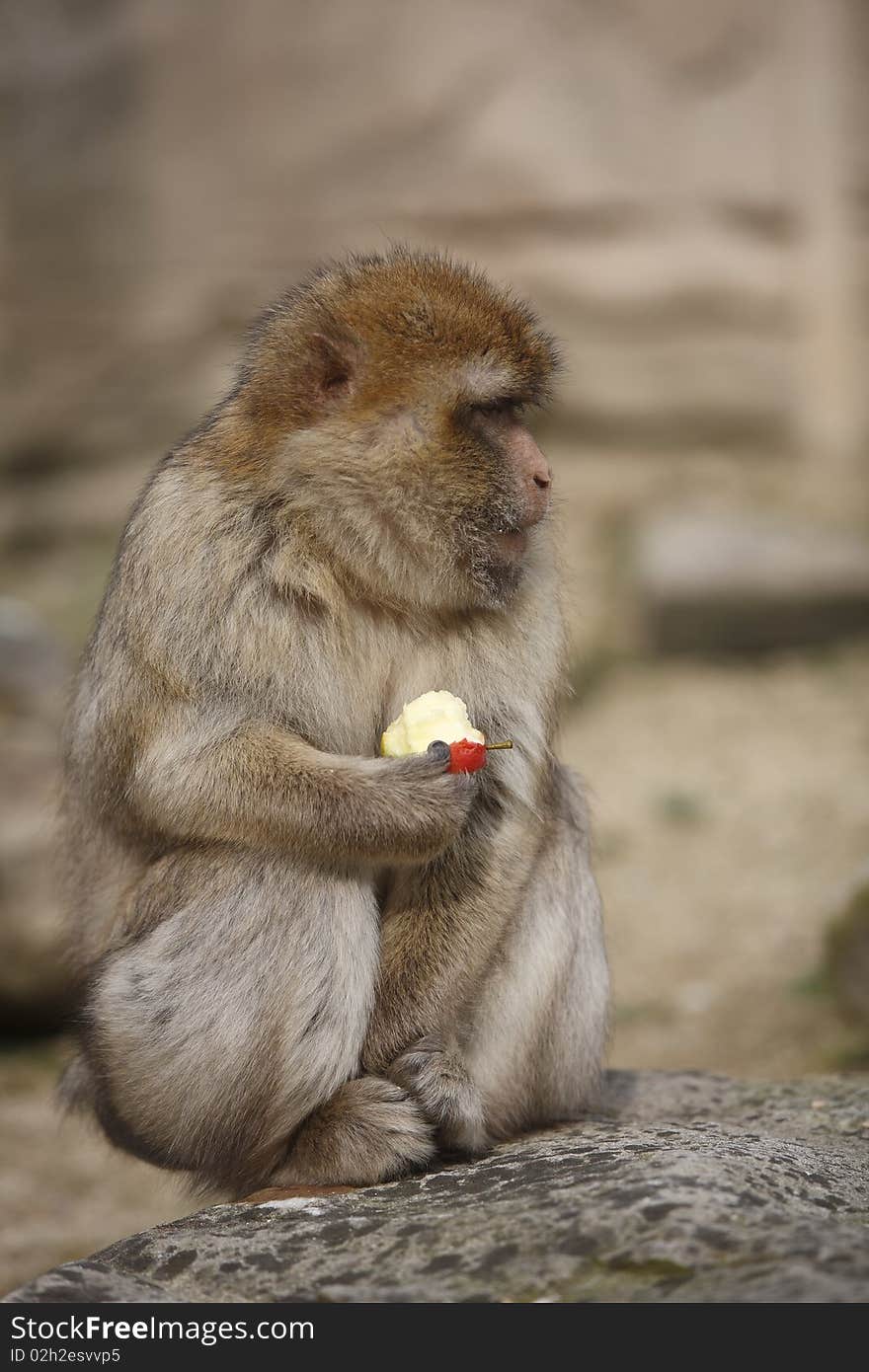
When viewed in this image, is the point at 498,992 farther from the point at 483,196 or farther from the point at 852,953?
the point at 483,196

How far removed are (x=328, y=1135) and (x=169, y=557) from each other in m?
1.30

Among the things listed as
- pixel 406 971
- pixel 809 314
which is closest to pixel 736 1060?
pixel 406 971

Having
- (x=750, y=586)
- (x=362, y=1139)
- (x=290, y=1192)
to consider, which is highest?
(x=750, y=586)

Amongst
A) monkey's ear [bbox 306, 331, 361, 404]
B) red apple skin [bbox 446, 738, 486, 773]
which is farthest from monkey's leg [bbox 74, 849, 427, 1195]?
monkey's ear [bbox 306, 331, 361, 404]

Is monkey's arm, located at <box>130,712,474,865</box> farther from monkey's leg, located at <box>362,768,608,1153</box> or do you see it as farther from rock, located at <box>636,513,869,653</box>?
rock, located at <box>636,513,869,653</box>

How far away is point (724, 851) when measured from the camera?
768 cm

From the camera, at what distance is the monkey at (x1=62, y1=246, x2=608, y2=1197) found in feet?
10.2

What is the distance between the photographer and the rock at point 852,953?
5535mm

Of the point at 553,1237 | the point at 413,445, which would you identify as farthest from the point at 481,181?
the point at 553,1237

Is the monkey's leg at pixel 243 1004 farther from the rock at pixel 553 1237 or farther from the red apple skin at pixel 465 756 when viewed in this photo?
the red apple skin at pixel 465 756

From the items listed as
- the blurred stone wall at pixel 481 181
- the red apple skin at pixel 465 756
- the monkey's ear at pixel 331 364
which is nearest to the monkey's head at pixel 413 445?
the monkey's ear at pixel 331 364

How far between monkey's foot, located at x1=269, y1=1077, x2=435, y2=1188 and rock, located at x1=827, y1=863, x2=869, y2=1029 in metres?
2.86

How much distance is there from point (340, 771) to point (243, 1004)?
1.77 ft

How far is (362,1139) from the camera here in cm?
312
